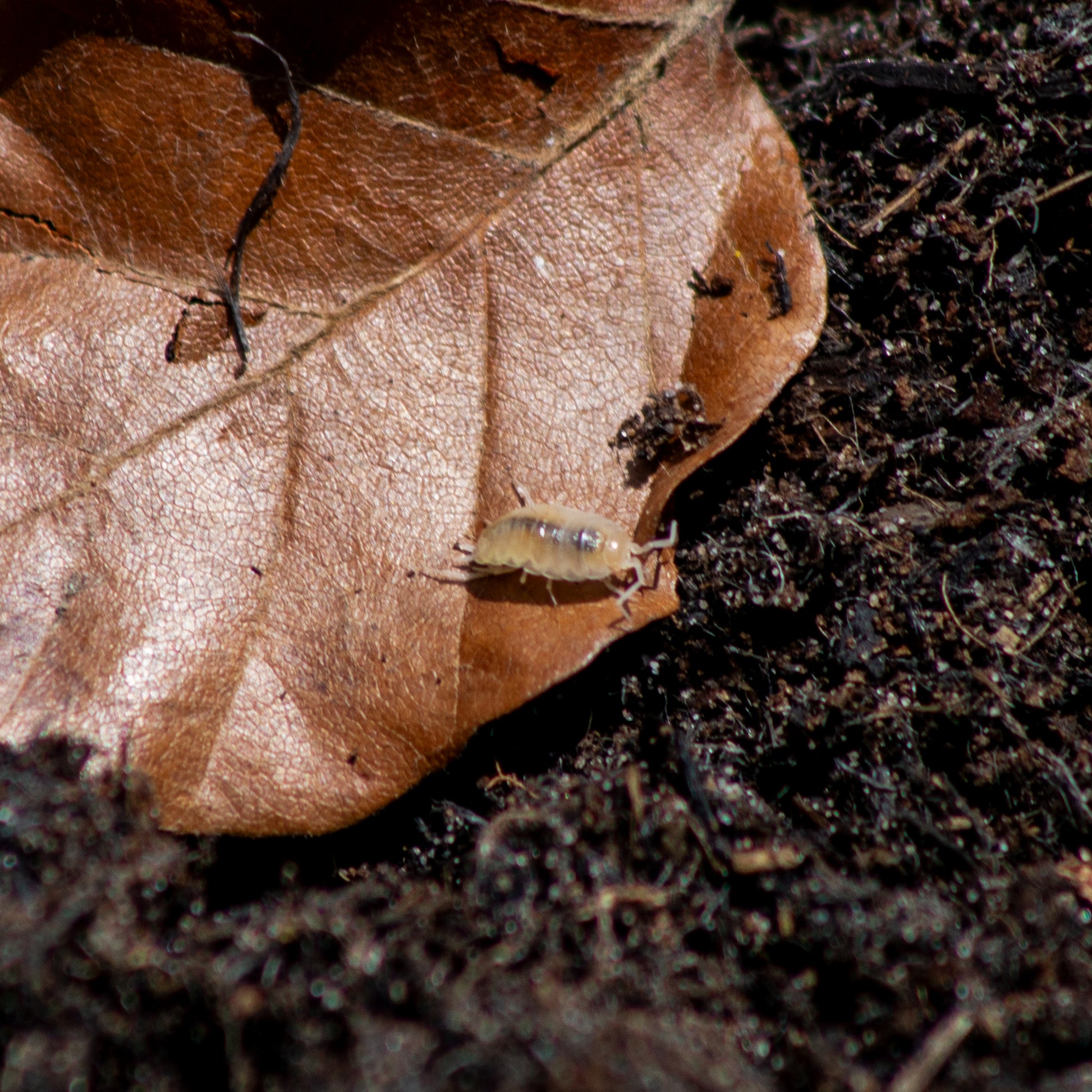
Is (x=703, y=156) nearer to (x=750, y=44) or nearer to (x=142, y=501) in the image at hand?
(x=750, y=44)

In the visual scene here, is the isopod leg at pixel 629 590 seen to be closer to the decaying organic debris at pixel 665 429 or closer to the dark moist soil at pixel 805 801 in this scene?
the dark moist soil at pixel 805 801

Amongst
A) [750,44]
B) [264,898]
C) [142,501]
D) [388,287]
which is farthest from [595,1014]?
[750,44]

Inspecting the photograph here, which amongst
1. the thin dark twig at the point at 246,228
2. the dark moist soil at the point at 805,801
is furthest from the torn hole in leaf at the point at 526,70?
the dark moist soil at the point at 805,801

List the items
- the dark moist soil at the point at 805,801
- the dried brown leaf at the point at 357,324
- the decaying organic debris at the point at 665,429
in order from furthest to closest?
1. the decaying organic debris at the point at 665,429
2. the dried brown leaf at the point at 357,324
3. the dark moist soil at the point at 805,801

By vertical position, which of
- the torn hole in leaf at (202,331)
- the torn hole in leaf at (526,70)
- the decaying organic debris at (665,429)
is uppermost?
the torn hole in leaf at (526,70)

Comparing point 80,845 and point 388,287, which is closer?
point 80,845

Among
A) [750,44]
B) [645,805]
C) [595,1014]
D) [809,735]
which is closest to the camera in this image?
[595,1014]
